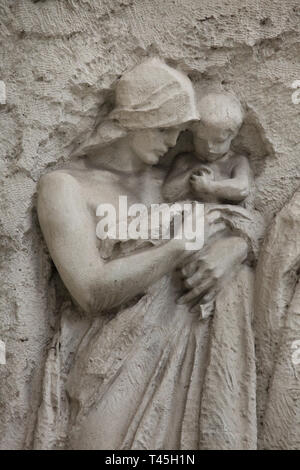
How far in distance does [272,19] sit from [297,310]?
38.8 inches

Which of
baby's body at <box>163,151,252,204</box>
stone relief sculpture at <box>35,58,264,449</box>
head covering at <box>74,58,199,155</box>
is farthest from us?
baby's body at <box>163,151,252,204</box>

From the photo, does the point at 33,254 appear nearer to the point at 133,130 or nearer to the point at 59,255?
the point at 59,255

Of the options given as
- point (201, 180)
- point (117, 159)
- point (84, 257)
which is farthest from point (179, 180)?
point (84, 257)

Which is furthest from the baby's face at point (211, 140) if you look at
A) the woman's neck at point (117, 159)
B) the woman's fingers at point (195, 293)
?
the woman's fingers at point (195, 293)

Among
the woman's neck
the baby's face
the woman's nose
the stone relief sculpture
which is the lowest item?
the stone relief sculpture

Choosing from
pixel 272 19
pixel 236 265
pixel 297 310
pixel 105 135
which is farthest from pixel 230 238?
pixel 272 19

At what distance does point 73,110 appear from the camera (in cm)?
272

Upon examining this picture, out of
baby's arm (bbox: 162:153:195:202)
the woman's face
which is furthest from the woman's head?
baby's arm (bbox: 162:153:195:202)

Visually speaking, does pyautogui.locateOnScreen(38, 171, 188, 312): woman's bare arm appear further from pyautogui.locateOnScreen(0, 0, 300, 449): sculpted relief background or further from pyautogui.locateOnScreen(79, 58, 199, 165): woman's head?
pyautogui.locateOnScreen(79, 58, 199, 165): woman's head

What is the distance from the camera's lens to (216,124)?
2.75m

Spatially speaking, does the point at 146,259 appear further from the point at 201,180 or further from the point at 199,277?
the point at 201,180

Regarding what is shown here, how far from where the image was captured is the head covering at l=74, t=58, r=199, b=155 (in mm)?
2693

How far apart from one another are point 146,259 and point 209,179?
0.38 meters

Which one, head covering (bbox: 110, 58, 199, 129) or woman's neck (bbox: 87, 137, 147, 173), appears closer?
head covering (bbox: 110, 58, 199, 129)
